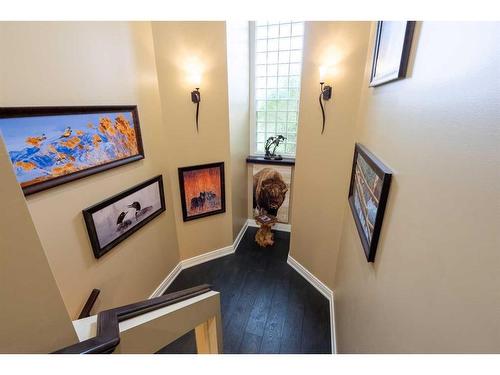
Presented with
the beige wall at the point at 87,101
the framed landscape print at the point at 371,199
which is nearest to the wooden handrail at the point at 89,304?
the beige wall at the point at 87,101

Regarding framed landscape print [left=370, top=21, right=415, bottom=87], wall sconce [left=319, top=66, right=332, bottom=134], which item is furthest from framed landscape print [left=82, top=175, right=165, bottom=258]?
framed landscape print [left=370, top=21, right=415, bottom=87]

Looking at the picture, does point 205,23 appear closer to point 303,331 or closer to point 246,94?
point 246,94

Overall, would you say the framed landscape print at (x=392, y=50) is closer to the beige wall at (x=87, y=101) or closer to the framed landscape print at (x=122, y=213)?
the beige wall at (x=87, y=101)

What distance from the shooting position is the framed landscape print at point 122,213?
170cm

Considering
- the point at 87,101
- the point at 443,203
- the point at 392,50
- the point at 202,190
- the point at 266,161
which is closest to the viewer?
the point at 443,203

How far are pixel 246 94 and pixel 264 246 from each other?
2.34 metres

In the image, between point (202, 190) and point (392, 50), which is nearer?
point (392, 50)

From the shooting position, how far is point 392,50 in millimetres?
1110

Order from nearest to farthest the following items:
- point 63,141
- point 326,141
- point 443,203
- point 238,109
→ point 443,203 → point 63,141 → point 326,141 → point 238,109

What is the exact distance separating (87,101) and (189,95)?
1.05 meters

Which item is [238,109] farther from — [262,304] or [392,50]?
[262,304]

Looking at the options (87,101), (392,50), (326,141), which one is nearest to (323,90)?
(326,141)

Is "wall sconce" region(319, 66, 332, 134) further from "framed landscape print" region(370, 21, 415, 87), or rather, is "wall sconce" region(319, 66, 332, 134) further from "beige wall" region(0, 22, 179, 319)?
"beige wall" region(0, 22, 179, 319)

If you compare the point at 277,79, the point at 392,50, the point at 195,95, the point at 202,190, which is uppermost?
the point at 277,79
